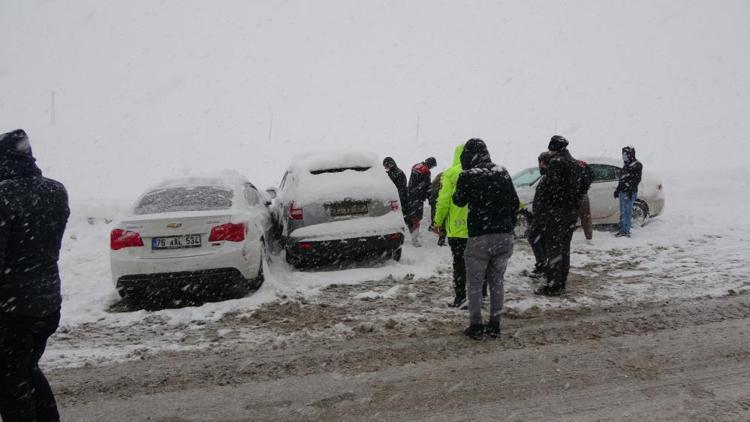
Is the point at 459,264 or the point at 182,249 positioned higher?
the point at 182,249

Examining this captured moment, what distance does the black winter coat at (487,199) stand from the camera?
15.1 feet

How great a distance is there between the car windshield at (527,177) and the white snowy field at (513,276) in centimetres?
154

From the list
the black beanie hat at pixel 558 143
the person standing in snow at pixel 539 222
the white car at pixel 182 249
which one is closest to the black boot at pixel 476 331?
the person standing in snow at pixel 539 222

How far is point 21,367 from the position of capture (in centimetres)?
271

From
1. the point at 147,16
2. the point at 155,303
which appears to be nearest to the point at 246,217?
the point at 155,303

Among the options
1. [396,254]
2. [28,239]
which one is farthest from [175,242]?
[396,254]

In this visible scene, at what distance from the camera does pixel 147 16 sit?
251 feet

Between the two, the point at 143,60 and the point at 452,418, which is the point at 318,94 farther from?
the point at 452,418

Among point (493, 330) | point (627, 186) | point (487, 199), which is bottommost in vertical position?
point (493, 330)

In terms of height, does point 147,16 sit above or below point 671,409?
above

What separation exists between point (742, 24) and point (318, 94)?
4388 cm

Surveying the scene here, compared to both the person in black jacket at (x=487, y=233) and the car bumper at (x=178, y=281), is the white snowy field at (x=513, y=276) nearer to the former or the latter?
the car bumper at (x=178, y=281)

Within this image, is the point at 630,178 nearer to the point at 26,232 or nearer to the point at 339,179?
the point at 339,179

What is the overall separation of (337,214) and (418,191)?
2.82 meters
